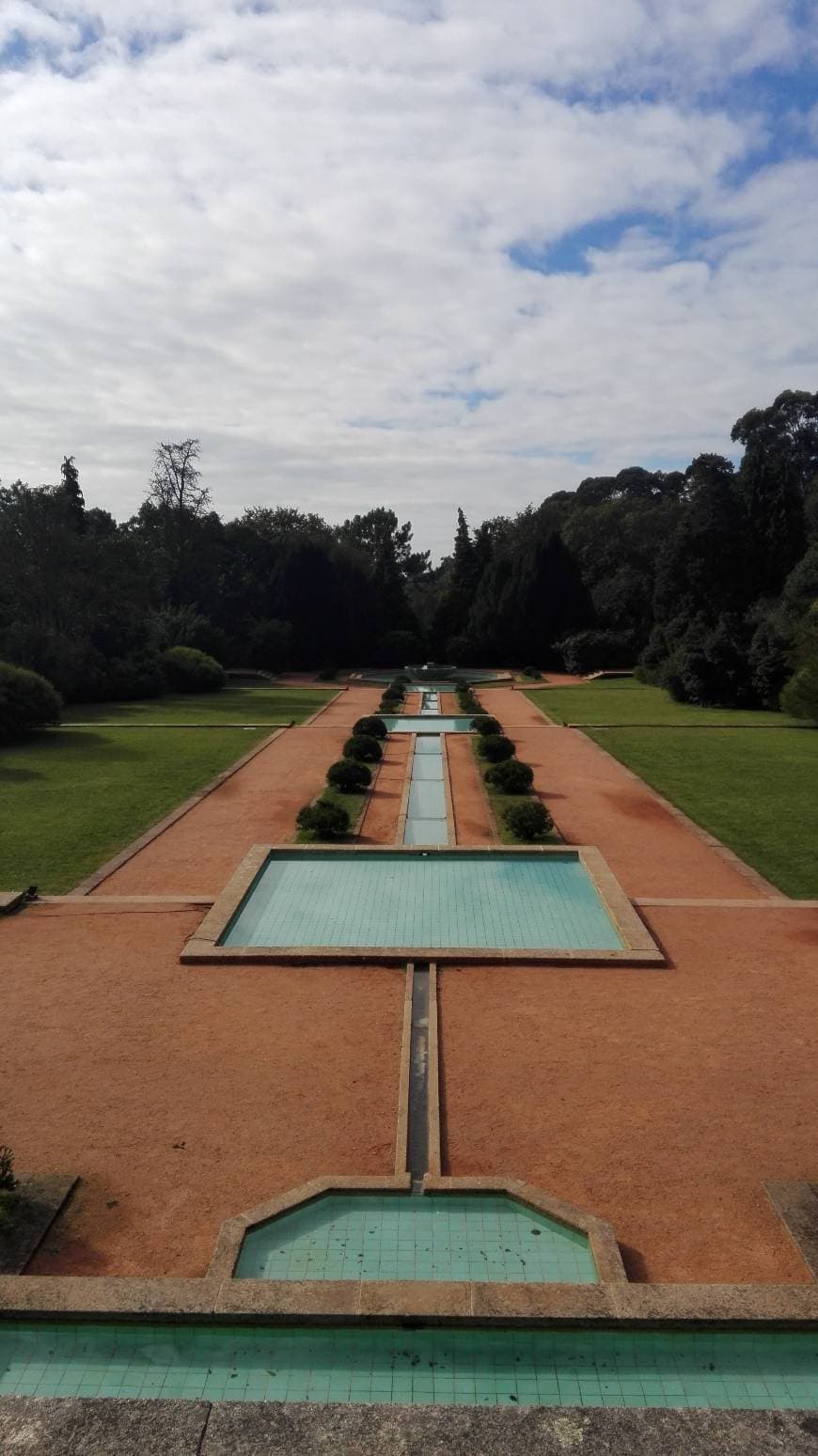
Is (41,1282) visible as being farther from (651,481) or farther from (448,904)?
(651,481)

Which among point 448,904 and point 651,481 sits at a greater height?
point 651,481

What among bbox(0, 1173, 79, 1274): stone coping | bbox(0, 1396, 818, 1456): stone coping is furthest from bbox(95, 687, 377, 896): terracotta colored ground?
bbox(0, 1396, 818, 1456): stone coping

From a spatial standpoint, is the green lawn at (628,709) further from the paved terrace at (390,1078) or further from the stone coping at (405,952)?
the stone coping at (405,952)

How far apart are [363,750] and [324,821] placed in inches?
265

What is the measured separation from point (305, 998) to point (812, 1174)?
492 cm

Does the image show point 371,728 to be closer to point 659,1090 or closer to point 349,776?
point 349,776

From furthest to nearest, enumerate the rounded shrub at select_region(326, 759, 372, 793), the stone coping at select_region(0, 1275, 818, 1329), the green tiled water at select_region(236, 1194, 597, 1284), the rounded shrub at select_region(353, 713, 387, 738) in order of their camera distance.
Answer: the rounded shrub at select_region(353, 713, 387, 738)
the rounded shrub at select_region(326, 759, 372, 793)
the green tiled water at select_region(236, 1194, 597, 1284)
the stone coping at select_region(0, 1275, 818, 1329)

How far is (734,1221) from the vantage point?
20.1ft

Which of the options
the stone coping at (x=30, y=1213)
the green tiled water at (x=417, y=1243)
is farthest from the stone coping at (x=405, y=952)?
the green tiled water at (x=417, y=1243)

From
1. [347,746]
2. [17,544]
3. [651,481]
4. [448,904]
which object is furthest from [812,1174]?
[651,481]

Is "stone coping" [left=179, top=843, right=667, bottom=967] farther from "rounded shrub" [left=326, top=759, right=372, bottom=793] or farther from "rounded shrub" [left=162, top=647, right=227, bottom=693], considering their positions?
"rounded shrub" [left=162, top=647, right=227, bottom=693]

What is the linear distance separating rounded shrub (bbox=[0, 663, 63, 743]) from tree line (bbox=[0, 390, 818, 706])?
8802 mm

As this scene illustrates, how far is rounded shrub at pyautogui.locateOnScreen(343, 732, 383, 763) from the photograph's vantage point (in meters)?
21.7

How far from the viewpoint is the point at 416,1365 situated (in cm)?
494
